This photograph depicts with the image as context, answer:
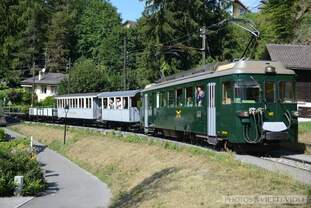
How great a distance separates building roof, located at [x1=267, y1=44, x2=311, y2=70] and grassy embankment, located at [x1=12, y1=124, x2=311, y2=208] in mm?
12791

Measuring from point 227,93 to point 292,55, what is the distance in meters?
23.1

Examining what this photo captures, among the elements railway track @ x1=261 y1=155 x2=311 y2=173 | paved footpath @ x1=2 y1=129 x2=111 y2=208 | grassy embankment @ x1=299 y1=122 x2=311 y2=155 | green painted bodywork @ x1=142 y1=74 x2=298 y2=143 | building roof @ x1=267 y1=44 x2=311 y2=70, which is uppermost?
building roof @ x1=267 y1=44 x2=311 y2=70

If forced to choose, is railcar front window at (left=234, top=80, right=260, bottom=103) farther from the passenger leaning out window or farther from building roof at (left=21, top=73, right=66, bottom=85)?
building roof at (left=21, top=73, right=66, bottom=85)

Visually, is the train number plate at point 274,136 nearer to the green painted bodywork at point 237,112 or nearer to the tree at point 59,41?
the green painted bodywork at point 237,112

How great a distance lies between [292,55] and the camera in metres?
40.6

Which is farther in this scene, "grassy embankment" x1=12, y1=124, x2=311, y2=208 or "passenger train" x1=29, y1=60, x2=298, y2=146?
"passenger train" x1=29, y1=60, x2=298, y2=146

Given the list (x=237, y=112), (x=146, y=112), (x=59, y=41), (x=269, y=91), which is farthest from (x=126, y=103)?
(x=59, y=41)

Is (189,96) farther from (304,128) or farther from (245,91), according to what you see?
(304,128)

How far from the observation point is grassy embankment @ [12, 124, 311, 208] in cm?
1288

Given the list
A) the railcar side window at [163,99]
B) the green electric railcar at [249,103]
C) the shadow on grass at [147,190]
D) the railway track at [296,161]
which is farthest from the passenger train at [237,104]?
the shadow on grass at [147,190]

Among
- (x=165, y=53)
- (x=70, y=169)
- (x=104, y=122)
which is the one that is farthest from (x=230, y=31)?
(x=70, y=169)

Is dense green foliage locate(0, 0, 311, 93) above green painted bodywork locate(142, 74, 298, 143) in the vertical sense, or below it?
above

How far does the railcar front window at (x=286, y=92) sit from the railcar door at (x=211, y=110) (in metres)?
2.21

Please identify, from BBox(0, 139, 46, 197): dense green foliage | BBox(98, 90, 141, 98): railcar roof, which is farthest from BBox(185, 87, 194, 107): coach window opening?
BBox(98, 90, 141, 98): railcar roof
